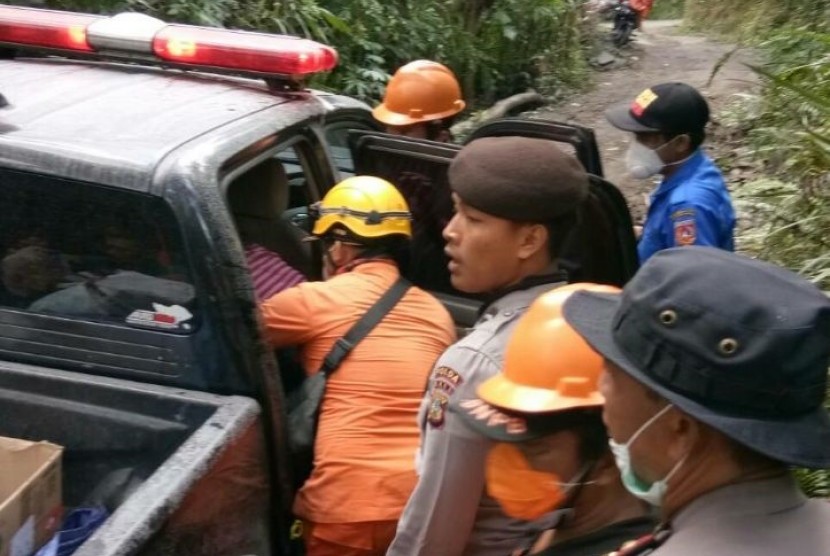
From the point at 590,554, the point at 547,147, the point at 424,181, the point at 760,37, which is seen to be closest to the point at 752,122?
the point at 760,37

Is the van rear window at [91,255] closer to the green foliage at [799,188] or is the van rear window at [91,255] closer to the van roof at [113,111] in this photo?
the van roof at [113,111]

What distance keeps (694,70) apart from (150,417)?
36.7ft

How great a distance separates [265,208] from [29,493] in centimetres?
143

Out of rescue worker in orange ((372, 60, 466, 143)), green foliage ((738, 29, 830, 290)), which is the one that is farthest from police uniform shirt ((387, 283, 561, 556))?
rescue worker in orange ((372, 60, 466, 143))

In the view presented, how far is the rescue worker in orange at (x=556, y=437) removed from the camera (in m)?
1.67

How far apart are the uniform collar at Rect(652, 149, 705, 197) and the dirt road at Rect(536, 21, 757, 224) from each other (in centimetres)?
340

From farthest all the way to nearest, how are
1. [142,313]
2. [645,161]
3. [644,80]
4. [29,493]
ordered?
[644,80]
[645,161]
[142,313]
[29,493]

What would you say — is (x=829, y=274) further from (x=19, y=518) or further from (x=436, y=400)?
(x=19, y=518)

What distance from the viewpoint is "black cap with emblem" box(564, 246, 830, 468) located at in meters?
1.25

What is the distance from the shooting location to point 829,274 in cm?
351

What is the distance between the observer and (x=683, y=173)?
351cm

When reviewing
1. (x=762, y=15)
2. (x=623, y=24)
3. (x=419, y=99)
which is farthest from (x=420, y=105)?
(x=623, y=24)

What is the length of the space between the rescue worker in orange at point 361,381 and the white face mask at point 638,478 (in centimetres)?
109

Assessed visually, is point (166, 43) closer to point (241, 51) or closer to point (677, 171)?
point (241, 51)
